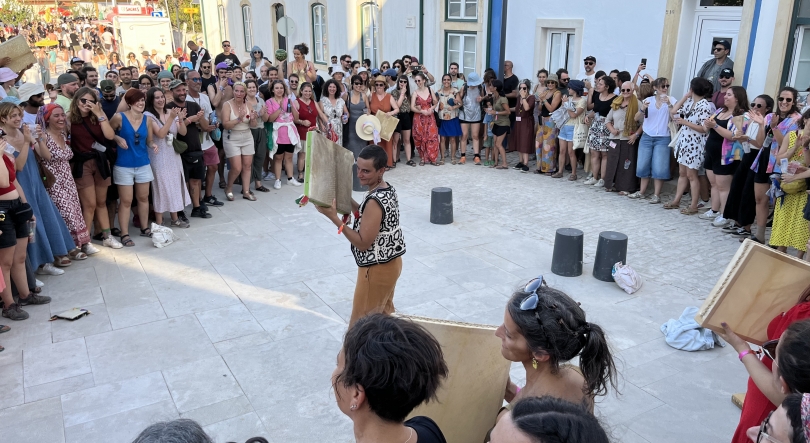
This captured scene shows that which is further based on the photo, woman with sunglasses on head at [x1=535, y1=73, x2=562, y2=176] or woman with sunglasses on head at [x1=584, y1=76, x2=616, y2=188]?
woman with sunglasses on head at [x1=535, y1=73, x2=562, y2=176]

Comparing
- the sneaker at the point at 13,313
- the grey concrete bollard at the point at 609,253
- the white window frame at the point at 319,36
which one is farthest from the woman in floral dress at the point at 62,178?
the white window frame at the point at 319,36

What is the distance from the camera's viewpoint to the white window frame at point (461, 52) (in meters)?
14.3

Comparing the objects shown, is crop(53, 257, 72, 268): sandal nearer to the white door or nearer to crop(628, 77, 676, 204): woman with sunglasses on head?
crop(628, 77, 676, 204): woman with sunglasses on head

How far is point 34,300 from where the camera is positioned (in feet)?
20.6

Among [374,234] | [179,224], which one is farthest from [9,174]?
[374,234]

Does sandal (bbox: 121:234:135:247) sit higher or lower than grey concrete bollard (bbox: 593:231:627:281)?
lower

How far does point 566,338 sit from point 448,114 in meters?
10.1

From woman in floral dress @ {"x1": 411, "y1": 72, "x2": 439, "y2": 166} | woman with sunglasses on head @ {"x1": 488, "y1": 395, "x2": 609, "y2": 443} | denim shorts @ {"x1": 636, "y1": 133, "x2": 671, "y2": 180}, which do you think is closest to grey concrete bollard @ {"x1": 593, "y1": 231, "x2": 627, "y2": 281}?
denim shorts @ {"x1": 636, "y1": 133, "x2": 671, "y2": 180}

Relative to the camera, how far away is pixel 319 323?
19.5ft

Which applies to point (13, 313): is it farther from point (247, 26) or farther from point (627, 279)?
point (247, 26)

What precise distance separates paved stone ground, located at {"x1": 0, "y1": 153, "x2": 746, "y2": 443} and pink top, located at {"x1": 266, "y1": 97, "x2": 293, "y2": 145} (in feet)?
3.98

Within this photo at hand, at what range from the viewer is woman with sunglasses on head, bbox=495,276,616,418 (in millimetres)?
2576

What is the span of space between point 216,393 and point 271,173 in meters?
6.96

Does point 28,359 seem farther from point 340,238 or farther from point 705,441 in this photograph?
point 705,441
